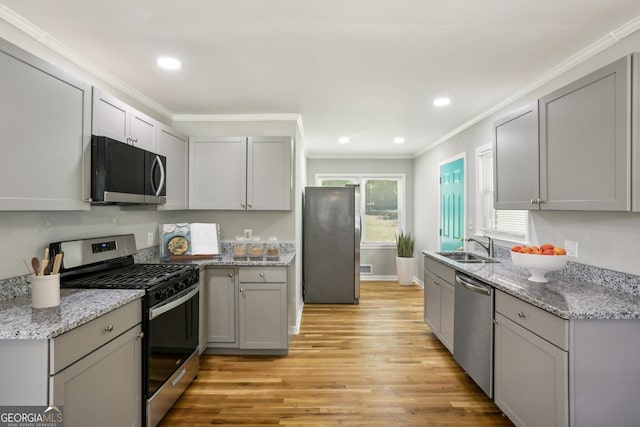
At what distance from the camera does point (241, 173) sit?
3.35m

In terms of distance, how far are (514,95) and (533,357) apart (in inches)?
91.4

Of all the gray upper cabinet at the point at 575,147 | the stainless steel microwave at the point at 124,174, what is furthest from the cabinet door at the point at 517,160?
the stainless steel microwave at the point at 124,174

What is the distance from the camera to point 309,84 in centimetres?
271

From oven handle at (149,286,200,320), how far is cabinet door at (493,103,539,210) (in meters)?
2.67

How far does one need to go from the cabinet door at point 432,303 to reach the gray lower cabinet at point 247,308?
A: 154 cm

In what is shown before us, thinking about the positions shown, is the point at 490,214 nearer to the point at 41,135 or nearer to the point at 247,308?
the point at 247,308

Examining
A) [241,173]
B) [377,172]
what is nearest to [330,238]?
[241,173]

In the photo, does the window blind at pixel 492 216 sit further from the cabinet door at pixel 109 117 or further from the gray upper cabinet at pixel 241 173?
the cabinet door at pixel 109 117

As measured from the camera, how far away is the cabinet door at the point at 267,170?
3338 mm

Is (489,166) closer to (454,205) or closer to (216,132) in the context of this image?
(454,205)

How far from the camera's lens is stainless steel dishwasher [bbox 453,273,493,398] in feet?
7.33

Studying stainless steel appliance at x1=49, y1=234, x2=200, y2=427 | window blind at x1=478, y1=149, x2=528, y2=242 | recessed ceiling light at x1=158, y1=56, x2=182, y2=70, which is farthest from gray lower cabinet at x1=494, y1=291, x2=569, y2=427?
recessed ceiling light at x1=158, y1=56, x2=182, y2=70

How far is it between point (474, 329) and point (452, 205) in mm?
2345

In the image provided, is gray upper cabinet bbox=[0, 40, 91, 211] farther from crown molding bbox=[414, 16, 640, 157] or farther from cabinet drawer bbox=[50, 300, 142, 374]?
crown molding bbox=[414, 16, 640, 157]
